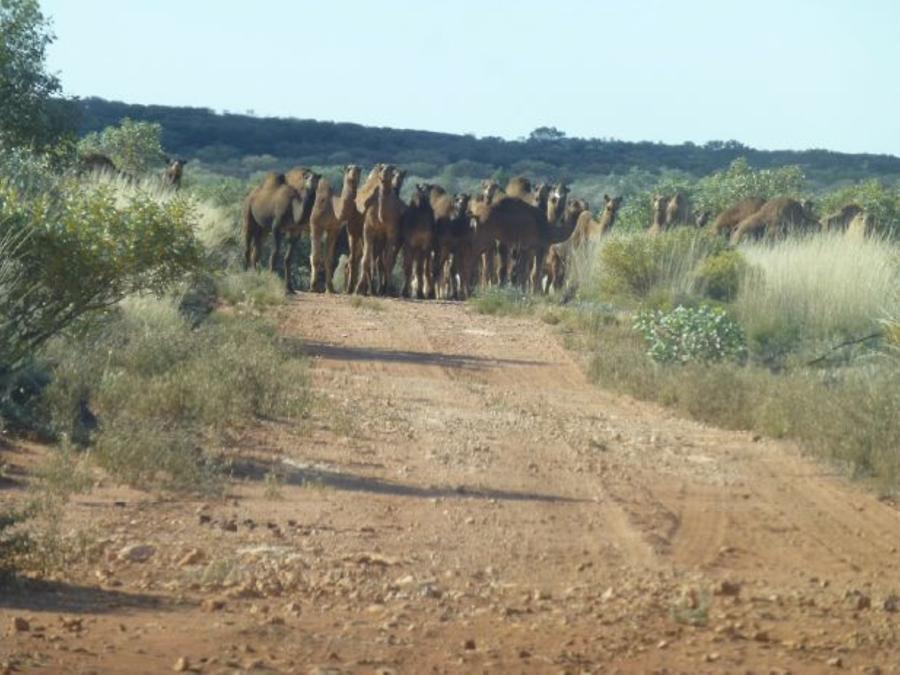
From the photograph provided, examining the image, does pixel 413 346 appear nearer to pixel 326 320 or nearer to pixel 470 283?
pixel 326 320

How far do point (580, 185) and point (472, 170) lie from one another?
46.8 ft

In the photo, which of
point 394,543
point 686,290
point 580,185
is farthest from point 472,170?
point 394,543

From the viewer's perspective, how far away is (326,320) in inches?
1023

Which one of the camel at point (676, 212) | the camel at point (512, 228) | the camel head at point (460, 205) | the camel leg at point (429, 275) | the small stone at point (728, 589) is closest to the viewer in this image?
the small stone at point (728, 589)

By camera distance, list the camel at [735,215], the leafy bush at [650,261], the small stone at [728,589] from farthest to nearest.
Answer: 1. the camel at [735,215]
2. the leafy bush at [650,261]
3. the small stone at [728,589]

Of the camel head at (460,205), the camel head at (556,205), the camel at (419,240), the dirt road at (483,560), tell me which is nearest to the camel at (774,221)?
the camel head at (556,205)

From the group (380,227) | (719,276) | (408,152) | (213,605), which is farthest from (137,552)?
(408,152)

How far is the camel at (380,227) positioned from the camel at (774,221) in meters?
5.99

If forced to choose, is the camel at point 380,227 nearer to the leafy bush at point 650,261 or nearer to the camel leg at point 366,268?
the camel leg at point 366,268

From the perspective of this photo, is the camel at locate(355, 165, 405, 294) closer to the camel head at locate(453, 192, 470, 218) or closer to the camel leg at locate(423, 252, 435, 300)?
the camel leg at locate(423, 252, 435, 300)

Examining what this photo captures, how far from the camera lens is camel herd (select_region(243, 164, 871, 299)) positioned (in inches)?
1259

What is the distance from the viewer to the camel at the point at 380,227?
1267 inches

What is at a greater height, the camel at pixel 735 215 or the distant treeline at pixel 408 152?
the camel at pixel 735 215

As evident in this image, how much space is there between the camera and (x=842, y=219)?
34.7 m
